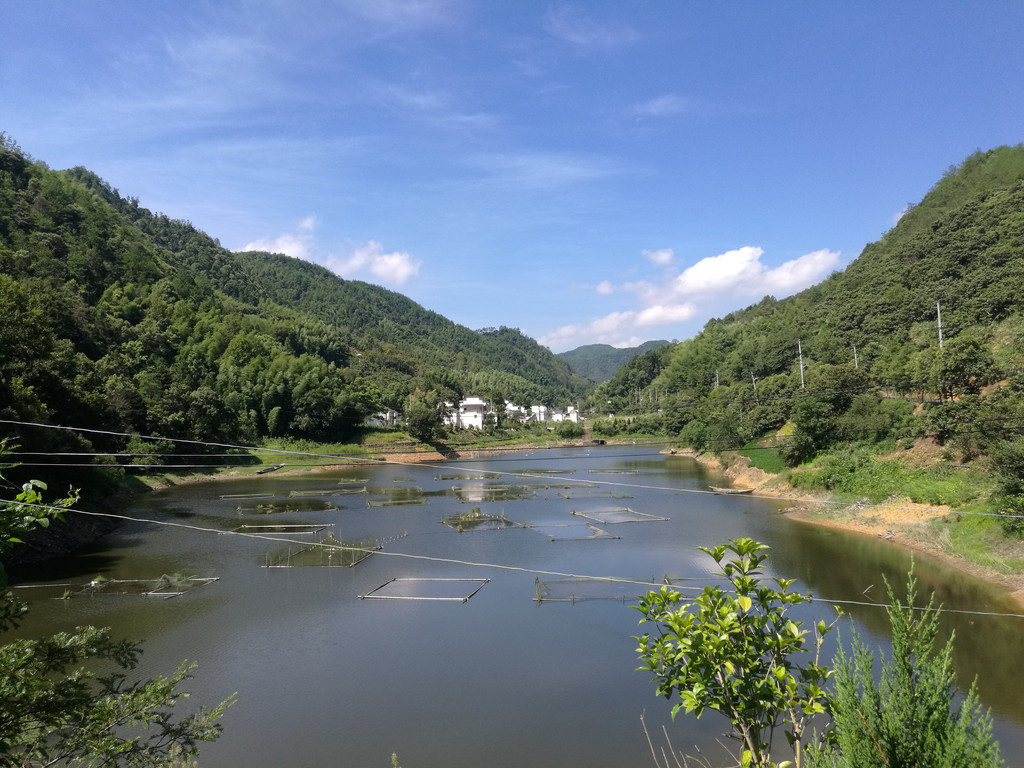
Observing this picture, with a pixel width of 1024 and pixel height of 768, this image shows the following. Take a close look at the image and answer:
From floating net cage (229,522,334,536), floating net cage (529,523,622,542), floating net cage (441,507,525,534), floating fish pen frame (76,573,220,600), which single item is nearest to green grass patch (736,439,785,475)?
floating net cage (529,523,622,542)

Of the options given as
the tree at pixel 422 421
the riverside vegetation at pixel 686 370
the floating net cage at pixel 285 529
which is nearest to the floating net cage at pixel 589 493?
the riverside vegetation at pixel 686 370

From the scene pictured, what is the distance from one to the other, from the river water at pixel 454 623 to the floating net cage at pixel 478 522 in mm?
434

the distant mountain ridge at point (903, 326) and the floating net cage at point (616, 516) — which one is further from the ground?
the distant mountain ridge at point (903, 326)

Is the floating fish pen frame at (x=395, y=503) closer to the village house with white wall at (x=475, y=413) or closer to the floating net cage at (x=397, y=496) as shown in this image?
the floating net cage at (x=397, y=496)

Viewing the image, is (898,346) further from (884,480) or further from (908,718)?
(908,718)

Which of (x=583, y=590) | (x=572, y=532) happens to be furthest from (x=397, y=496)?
(x=583, y=590)

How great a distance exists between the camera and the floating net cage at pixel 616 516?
848 inches

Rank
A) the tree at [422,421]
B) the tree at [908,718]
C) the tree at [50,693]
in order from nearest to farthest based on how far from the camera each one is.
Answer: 1. the tree at [908,718]
2. the tree at [50,693]
3. the tree at [422,421]

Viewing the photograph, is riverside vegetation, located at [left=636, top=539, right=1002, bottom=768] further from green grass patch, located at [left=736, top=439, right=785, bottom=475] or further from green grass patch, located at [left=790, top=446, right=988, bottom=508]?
green grass patch, located at [left=736, top=439, right=785, bottom=475]

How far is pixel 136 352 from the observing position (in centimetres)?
3641

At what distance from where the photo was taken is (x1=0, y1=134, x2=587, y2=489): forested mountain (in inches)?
827

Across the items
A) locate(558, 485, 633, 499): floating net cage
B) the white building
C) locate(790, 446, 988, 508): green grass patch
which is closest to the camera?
locate(790, 446, 988, 508): green grass patch

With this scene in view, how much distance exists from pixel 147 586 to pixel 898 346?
116 feet

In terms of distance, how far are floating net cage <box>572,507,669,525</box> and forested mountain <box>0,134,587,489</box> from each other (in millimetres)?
16880
